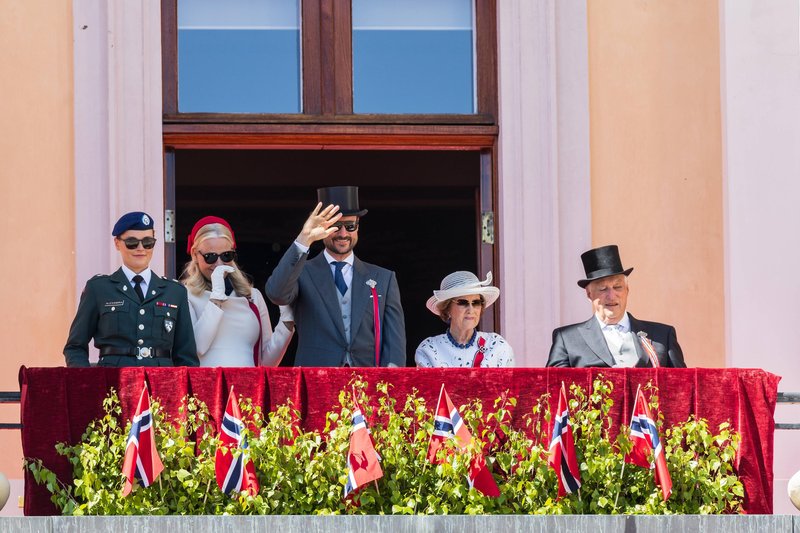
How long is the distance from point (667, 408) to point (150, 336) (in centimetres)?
247

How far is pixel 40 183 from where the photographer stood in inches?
387

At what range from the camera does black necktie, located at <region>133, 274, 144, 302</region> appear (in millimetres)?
8516

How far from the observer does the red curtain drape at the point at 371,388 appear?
26.1 feet

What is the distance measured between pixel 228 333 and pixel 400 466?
53.2 inches

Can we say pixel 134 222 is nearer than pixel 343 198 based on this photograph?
Yes

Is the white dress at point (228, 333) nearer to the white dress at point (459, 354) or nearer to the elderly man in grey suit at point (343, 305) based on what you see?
the elderly man in grey suit at point (343, 305)

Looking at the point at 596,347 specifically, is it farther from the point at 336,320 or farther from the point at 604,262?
the point at 336,320

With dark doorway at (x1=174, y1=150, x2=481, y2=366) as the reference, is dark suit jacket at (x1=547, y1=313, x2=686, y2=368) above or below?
below

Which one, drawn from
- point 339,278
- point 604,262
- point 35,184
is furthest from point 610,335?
point 35,184

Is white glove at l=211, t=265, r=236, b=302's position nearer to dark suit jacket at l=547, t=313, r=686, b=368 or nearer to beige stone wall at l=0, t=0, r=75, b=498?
beige stone wall at l=0, t=0, r=75, b=498

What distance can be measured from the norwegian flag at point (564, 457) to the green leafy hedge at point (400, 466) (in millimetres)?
44

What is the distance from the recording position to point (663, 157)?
10133 millimetres

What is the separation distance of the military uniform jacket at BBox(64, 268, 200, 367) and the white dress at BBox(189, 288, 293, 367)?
14cm

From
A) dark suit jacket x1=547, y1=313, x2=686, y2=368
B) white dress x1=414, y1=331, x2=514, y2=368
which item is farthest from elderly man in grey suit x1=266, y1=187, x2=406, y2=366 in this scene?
dark suit jacket x1=547, y1=313, x2=686, y2=368
